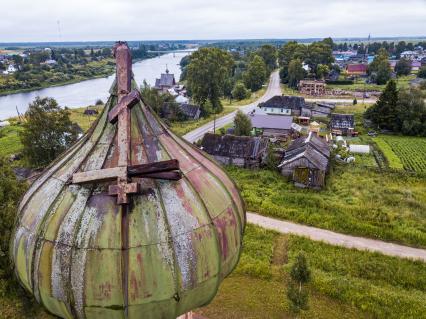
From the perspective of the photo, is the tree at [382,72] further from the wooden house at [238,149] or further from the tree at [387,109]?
the wooden house at [238,149]

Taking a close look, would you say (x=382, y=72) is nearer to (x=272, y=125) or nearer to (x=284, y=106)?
(x=284, y=106)

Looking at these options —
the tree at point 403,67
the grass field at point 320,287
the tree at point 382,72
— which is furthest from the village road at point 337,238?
the tree at point 403,67

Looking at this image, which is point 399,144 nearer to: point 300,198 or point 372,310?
point 300,198

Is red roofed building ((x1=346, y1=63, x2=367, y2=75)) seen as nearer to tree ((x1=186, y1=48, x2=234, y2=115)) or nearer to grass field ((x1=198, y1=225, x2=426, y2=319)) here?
tree ((x1=186, y1=48, x2=234, y2=115))

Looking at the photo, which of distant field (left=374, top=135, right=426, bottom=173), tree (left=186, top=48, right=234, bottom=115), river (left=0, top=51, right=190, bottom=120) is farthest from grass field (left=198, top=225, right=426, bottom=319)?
river (left=0, top=51, right=190, bottom=120)

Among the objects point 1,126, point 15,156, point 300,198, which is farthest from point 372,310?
point 1,126

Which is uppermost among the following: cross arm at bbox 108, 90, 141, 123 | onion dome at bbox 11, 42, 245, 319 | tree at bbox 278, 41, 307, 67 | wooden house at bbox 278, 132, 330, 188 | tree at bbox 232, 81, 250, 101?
Answer: tree at bbox 278, 41, 307, 67
